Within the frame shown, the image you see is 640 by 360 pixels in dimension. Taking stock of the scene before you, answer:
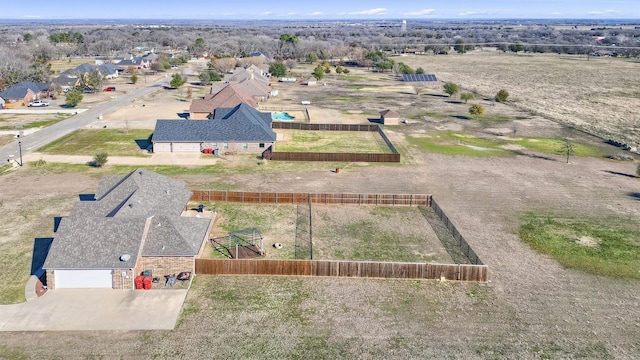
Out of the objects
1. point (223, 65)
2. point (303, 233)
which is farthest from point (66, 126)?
point (223, 65)

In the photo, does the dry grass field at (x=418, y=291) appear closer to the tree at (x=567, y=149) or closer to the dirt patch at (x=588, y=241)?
the tree at (x=567, y=149)

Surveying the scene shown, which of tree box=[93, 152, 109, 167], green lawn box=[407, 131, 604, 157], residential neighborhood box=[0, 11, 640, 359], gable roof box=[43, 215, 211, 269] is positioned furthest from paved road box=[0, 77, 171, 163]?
green lawn box=[407, 131, 604, 157]

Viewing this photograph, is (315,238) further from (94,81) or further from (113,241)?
(94,81)

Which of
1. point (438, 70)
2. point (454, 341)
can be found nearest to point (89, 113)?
point (454, 341)

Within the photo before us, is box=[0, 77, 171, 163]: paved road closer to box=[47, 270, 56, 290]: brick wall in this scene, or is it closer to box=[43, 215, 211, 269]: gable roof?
box=[43, 215, 211, 269]: gable roof

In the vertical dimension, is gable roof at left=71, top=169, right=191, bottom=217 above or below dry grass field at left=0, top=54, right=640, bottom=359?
above

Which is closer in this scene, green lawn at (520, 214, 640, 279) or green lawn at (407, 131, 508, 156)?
green lawn at (520, 214, 640, 279)

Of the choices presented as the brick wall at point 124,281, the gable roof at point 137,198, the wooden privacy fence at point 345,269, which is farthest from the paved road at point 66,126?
the wooden privacy fence at point 345,269
